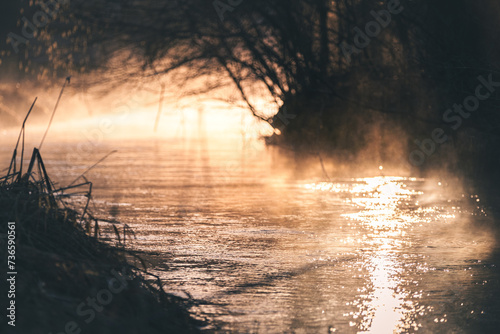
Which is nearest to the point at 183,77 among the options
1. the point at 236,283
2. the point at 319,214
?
the point at 319,214

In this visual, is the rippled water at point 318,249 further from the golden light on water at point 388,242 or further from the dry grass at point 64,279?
the dry grass at point 64,279

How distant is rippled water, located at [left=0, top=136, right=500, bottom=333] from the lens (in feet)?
22.2

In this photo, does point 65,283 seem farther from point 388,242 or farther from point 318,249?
point 388,242

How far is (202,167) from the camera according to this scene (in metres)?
22.7

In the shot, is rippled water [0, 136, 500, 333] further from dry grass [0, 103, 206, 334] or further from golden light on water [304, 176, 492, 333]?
dry grass [0, 103, 206, 334]

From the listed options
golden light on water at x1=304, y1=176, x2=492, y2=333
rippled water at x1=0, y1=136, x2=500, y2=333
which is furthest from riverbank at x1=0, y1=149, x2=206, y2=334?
golden light on water at x1=304, y1=176, x2=492, y2=333

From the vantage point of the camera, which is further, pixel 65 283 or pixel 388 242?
pixel 388 242

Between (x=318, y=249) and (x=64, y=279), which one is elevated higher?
(x=64, y=279)

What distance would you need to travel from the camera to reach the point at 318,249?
31.9 ft

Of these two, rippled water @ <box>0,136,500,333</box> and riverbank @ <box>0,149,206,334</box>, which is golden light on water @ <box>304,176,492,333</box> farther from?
riverbank @ <box>0,149,206,334</box>

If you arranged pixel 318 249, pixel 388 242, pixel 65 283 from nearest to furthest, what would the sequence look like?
1. pixel 65 283
2. pixel 318 249
3. pixel 388 242

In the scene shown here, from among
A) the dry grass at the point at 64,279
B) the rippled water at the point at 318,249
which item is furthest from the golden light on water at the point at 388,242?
the dry grass at the point at 64,279

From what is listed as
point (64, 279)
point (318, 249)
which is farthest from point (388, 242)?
point (64, 279)

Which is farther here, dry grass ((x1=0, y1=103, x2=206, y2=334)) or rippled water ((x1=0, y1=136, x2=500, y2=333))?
rippled water ((x1=0, y1=136, x2=500, y2=333))
